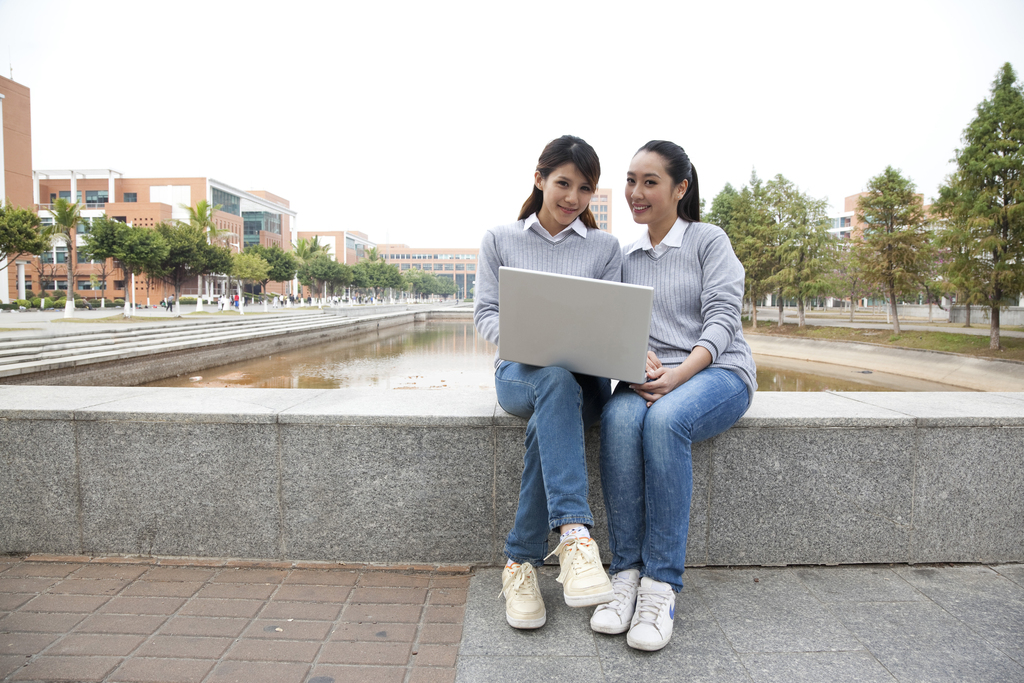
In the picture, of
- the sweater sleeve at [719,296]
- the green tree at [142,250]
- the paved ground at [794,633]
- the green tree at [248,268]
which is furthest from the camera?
the green tree at [248,268]

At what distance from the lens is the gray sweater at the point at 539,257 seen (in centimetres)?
220

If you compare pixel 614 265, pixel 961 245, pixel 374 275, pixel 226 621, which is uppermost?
pixel 374 275

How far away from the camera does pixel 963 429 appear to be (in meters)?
2.21

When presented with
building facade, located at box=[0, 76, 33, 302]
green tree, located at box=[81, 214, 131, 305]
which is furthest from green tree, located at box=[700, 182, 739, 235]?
building facade, located at box=[0, 76, 33, 302]

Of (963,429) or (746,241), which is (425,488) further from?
(746,241)

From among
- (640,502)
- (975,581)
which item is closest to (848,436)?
(975,581)

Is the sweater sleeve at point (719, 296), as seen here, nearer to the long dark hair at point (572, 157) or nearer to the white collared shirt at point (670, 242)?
the white collared shirt at point (670, 242)

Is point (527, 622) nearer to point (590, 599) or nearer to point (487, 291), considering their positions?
point (590, 599)

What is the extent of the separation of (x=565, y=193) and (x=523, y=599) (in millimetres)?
1412

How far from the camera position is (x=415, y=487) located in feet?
7.22

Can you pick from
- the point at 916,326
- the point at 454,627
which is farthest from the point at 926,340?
the point at 454,627

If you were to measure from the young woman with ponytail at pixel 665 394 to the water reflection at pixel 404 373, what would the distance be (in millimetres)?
8160

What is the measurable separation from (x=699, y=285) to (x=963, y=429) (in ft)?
4.00

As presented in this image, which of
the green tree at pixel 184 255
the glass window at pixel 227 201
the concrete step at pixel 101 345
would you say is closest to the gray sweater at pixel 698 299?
the concrete step at pixel 101 345
